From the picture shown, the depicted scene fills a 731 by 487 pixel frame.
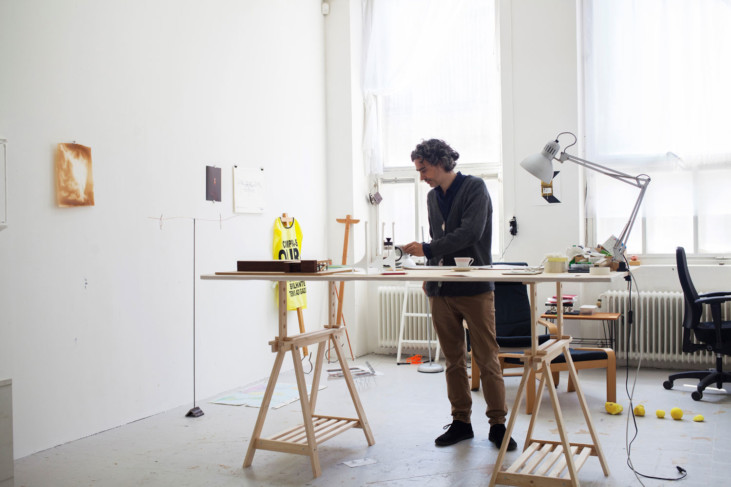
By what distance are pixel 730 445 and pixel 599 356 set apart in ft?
3.17

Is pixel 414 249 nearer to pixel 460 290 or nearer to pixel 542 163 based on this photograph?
pixel 460 290

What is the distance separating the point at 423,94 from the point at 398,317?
197cm

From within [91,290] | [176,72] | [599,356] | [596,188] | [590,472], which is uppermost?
[176,72]

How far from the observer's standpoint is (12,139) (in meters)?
3.08

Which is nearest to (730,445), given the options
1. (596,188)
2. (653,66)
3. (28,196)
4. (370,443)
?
(370,443)

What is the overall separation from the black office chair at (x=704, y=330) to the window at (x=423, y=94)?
1726 mm

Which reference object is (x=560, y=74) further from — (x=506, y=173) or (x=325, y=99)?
(x=325, y=99)

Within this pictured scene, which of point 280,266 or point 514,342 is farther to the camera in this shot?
point 514,342

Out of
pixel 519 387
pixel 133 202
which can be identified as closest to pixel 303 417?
pixel 519 387

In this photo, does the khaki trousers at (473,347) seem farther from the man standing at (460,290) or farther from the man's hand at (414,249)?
the man's hand at (414,249)

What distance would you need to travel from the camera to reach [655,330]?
4977 millimetres

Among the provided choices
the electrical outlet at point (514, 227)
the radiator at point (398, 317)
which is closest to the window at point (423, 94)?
the electrical outlet at point (514, 227)

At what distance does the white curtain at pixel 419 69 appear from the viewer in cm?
568

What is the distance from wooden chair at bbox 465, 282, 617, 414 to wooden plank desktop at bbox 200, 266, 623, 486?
95 cm
